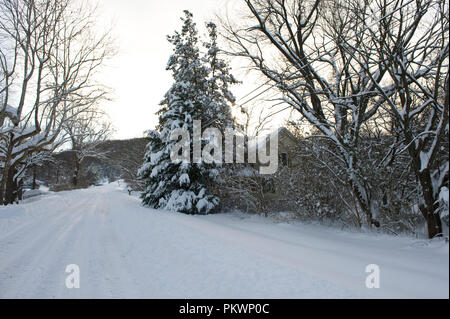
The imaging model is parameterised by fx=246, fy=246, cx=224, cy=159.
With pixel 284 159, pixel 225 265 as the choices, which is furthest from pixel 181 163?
pixel 225 265

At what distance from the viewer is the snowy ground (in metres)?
2.67

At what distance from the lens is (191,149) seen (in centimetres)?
1111

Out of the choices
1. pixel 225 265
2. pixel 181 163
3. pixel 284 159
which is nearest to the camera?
pixel 225 265

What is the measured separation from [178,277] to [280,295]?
1441 millimetres

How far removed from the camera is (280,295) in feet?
8.66

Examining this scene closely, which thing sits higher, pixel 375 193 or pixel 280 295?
pixel 375 193

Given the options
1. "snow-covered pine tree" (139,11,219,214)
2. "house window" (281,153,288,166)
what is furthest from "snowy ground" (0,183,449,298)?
"snow-covered pine tree" (139,11,219,214)

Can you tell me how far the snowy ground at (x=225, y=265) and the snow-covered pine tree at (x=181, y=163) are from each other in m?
4.62

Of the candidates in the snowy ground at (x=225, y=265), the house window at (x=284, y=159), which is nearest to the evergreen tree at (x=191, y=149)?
the house window at (x=284, y=159)

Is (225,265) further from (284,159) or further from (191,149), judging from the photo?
(191,149)

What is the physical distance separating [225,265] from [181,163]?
7.87m

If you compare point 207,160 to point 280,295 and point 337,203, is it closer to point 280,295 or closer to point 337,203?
point 337,203
